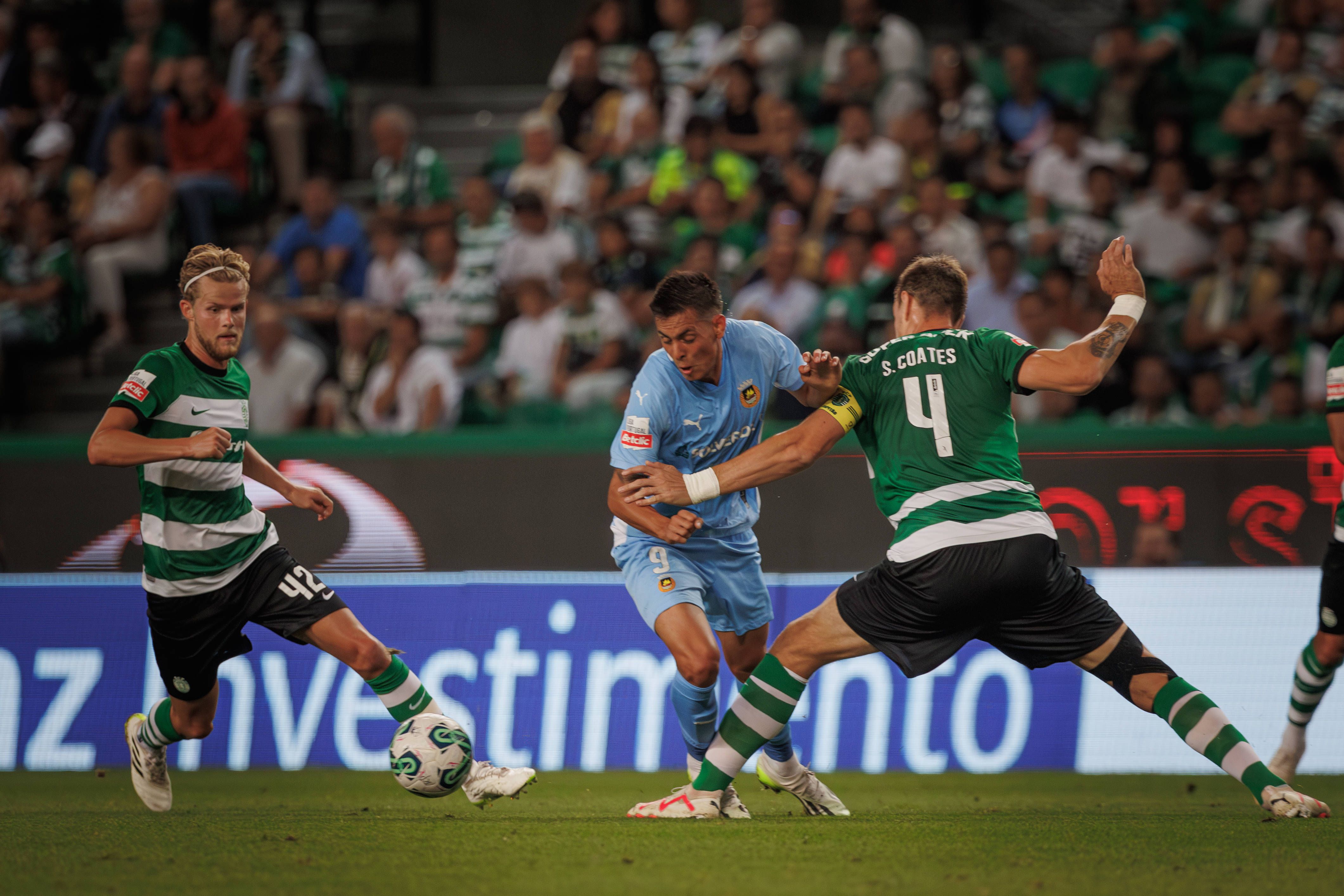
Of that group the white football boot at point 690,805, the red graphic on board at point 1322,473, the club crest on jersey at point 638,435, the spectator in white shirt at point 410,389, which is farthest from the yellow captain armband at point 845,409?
the spectator in white shirt at point 410,389

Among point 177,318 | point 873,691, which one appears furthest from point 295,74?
point 873,691

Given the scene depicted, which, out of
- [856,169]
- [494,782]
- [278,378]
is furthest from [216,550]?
[856,169]

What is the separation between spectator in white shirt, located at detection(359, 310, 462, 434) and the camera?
10562 mm

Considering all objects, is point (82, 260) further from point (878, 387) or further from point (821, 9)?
point (878, 387)

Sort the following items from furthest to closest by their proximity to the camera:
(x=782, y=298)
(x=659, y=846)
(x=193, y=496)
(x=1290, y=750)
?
(x=782, y=298)
(x=1290, y=750)
(x=193, y=496)
(x=659, y=846)

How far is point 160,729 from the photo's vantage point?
6203 mm

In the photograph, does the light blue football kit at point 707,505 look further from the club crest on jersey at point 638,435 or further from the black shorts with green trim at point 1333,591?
the black shorts with green trim at point 1333,591

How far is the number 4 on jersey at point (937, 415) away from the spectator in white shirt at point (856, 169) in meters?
6.79

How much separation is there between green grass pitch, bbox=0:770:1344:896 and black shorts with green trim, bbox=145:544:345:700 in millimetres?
683

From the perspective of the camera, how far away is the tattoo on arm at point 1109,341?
4.90 m

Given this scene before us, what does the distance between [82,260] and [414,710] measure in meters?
8.62

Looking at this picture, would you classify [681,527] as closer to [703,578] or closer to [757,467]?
[757,467]

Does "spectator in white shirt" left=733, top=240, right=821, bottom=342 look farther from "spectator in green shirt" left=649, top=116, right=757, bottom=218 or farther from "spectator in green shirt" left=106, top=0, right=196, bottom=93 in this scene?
"spectator in green shirt" left=106, top=0, right=196, bottom=93

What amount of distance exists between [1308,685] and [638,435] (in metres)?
3.73
